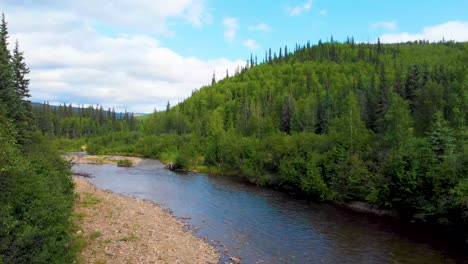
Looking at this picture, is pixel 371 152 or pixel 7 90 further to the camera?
pixel 371 152

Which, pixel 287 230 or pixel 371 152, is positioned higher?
pixel 371 152

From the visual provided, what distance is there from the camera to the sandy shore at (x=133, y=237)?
24.5 meters

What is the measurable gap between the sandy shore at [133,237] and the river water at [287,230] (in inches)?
91.2

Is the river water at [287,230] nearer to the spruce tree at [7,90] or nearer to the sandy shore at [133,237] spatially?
the sandy shore at [133,237]

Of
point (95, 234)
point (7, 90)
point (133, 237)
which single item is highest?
point (7, 90)

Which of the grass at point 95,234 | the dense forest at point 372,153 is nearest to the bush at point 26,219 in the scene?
the grass at point 95,234

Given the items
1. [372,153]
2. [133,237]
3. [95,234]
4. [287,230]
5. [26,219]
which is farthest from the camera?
[372,153]

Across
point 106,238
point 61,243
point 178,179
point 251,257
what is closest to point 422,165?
point 251,257

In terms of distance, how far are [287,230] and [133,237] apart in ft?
47.3

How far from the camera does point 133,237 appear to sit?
2852 cm

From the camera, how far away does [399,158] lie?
135ft

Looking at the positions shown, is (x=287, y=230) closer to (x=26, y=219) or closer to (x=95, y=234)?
(x=95, y=234)

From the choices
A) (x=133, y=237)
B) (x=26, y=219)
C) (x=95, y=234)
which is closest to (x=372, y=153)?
(x=133, y=237)

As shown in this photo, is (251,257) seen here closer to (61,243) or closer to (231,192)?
(61,243)
